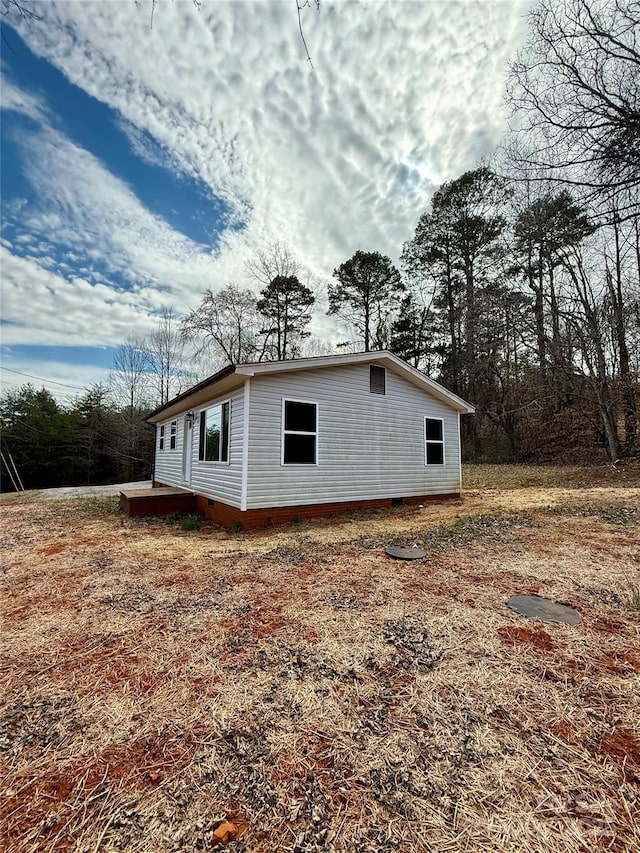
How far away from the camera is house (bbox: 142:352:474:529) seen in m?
6.68

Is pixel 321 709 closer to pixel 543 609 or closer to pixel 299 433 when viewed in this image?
pixel 543 609

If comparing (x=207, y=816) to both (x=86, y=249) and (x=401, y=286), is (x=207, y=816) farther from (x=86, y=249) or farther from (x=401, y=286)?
(x=401, y=286)

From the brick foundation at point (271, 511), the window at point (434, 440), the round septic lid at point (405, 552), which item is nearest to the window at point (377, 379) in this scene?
the window at point (434, 440)

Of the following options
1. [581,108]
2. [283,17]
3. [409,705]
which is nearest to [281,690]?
[409,705]

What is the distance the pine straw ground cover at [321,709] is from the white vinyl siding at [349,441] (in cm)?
273

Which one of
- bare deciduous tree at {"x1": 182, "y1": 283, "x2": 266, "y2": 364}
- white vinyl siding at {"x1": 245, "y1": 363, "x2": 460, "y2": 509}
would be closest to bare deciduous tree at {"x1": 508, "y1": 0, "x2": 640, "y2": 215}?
white vinyl siding at {"x1": 245, "y1": 363, "x2": 460, "y2": 509}

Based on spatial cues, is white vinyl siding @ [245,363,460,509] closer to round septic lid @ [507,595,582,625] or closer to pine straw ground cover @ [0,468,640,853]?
pine straw ground cover @ [0,468,640,853]

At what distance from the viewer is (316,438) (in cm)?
739

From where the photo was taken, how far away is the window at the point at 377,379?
8.32 metres

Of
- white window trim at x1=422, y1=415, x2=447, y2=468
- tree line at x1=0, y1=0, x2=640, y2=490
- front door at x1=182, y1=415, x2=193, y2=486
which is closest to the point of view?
tree line at x1=0, y1=0, x2=640, y2=490

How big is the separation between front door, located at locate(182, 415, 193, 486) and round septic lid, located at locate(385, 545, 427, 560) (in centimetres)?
649

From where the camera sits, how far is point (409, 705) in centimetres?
197

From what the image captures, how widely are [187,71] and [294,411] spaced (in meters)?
4.83

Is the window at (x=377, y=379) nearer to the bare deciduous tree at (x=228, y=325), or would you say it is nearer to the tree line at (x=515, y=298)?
the tree line at (x=515, y=298)
